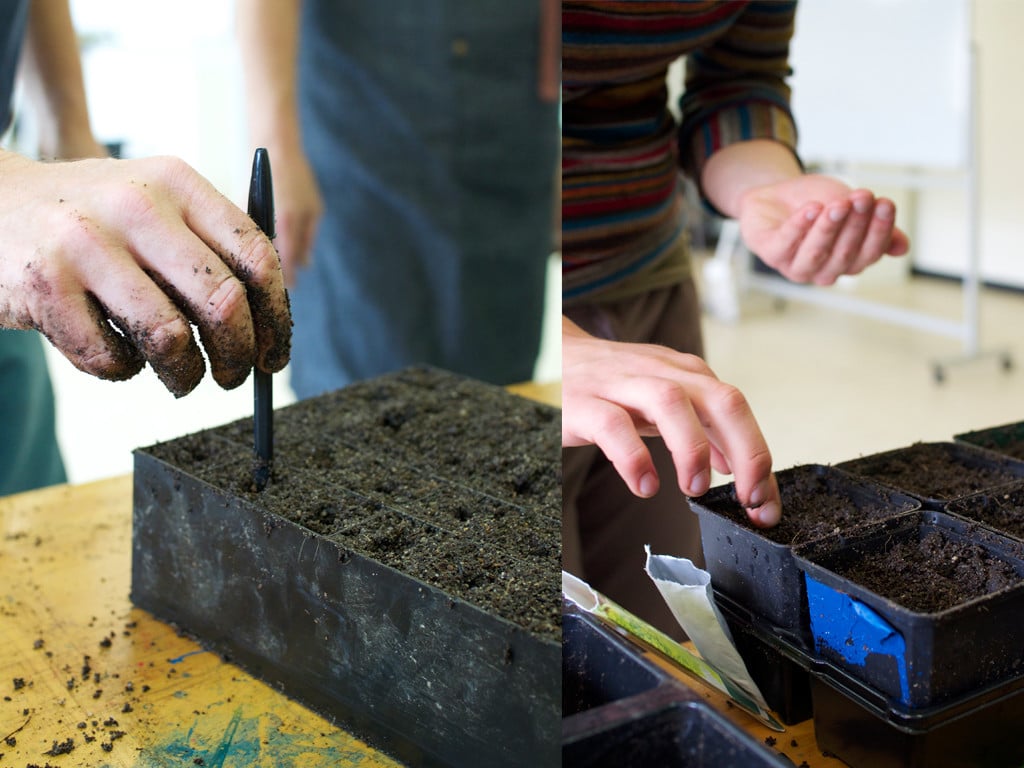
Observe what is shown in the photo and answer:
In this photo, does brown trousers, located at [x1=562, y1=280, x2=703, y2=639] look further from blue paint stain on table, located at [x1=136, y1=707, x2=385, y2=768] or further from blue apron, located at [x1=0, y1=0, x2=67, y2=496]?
blue apron, located at [x1=0, y1=0, x2=67, y2=496]

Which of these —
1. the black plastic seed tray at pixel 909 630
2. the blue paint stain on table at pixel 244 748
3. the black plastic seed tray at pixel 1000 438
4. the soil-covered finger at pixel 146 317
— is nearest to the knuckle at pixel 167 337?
the soil-covered finger at pixel 146 317

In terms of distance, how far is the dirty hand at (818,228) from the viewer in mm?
704

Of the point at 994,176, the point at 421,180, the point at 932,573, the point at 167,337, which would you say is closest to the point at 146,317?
the point at 167,337

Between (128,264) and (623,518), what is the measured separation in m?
0.34

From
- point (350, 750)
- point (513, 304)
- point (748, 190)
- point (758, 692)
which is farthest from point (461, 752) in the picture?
point (513, 304)

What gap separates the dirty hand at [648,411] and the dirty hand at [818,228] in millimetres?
185

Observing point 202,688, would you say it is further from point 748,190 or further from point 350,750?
point 748,190

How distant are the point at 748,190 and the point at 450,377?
511mm

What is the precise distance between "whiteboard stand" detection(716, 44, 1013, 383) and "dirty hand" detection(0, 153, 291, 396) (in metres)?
0.37

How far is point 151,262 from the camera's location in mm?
580

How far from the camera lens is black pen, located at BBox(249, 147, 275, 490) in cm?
64

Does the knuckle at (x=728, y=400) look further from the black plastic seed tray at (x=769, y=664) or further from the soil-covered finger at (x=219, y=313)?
the soil-covered finger at (x=219, y=313)

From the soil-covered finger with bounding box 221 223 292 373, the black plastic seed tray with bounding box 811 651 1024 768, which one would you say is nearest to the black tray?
the black plastic seed tray with bounding box 811 651 1024 768

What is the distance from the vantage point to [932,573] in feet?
2.05
